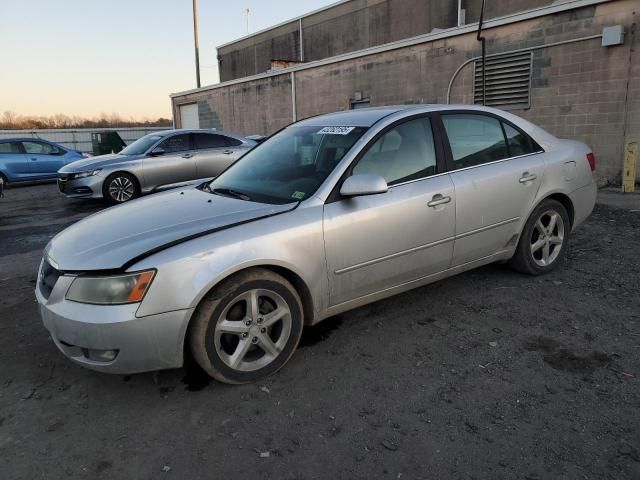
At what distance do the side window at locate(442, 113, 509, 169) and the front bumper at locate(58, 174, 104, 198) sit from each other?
774 cm

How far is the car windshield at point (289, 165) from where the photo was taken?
334 cm

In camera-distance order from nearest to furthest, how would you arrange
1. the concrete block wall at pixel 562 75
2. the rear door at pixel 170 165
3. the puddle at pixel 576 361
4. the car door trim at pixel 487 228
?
the puddle at pixel 576 361 < the car door trim at pixel 487 228 < the concrete block wall at pixel 562 75 < the rear door at pixel 170 165

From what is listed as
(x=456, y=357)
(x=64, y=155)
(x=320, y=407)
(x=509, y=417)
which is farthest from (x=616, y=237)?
(x=64, y=155)

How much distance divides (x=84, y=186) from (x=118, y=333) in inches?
313

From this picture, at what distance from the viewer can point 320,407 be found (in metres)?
2.68

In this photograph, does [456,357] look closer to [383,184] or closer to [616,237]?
[383,184]

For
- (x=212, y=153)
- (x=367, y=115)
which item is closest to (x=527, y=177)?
(x=367, y=115)

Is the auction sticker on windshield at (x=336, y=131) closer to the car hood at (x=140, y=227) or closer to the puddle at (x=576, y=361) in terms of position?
the car hood at (x=140, y=227)

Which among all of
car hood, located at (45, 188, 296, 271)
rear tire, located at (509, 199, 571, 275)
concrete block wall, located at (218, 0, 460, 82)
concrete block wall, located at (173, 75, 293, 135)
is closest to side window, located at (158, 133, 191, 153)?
car hood, located at (45, 188, 296, 271)

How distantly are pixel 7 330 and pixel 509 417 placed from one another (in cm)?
366

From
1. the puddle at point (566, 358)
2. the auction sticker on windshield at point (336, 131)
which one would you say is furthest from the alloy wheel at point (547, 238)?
the auction sticker on windshield at point (336, 131)

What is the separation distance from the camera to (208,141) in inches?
419

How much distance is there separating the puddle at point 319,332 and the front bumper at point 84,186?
24.2 feet

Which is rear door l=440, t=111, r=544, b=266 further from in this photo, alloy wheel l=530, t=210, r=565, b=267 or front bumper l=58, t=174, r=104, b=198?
front bumper l=58, t=174, r=104, b=198
